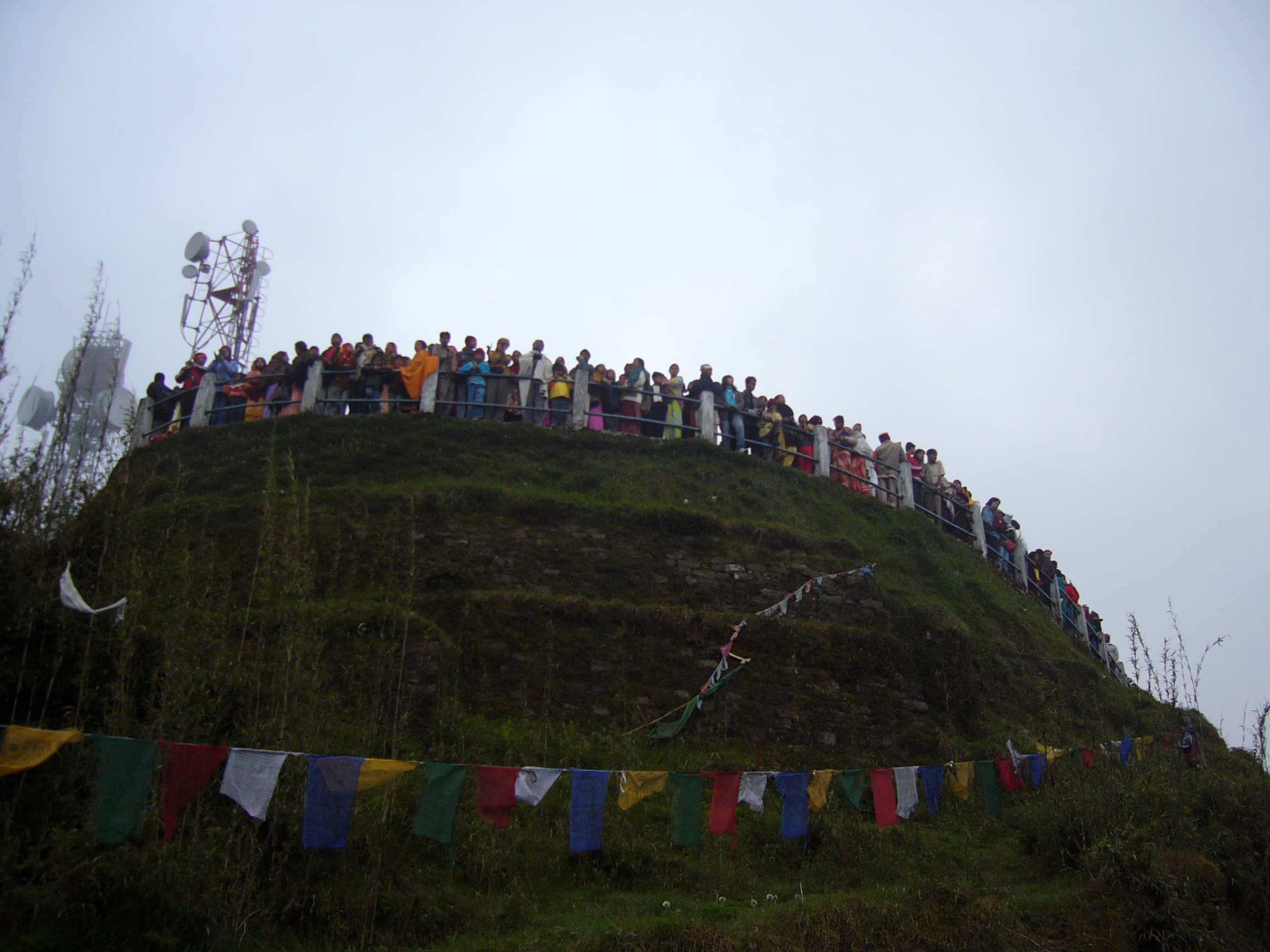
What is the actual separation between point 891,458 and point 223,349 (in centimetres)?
1491

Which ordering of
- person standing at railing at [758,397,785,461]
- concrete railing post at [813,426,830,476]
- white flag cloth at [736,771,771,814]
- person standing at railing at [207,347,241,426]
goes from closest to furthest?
white flag cloth at [736,771,771,814] < person standing at railing at [207,347,241,426] < person standing at railing at [758,397,785,461] < concrete railing post at [813,426,830,476]

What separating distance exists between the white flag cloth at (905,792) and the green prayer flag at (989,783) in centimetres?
121

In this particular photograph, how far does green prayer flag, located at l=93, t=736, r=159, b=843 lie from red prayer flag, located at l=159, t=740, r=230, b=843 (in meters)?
0.12

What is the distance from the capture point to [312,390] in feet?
56.6

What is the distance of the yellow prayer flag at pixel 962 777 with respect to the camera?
10.8 metres

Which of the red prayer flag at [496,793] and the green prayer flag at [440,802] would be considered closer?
the green prayer flag at [440,802]

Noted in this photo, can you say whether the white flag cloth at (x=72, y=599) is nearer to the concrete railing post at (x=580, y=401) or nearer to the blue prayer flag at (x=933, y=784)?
the blue prayer flag at (x=933, y=784)

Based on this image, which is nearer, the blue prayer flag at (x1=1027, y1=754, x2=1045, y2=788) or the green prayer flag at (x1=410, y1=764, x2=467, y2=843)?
the green prayer flag at (x1=410, y1=764, x2=467, y2=843)

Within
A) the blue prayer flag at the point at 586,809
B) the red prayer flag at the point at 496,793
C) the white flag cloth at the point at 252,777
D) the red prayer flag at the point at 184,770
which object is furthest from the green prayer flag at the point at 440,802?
the red prayer flag at the point at 184,770

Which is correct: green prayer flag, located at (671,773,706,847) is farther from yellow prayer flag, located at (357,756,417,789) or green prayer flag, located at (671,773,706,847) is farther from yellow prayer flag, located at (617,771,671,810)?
yellow prayer flag, located at (357,756,417,789)

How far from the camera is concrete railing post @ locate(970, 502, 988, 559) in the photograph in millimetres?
20312

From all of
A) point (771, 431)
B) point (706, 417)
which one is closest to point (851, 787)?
point (706, 417)

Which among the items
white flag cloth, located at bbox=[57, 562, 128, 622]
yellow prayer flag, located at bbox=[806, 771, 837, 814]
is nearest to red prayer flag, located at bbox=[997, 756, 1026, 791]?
yellow prayer flag, located at bbox=[806, 771, 837, 814]

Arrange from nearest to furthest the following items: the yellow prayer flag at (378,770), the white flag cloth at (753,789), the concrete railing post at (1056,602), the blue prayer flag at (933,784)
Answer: the yellow prayer flag at (378,770) < the white flag cloth at (753,789) < the blue prayer flag at (933,784) < the concrete railing post at (1056,602)
